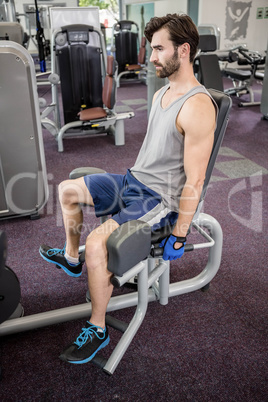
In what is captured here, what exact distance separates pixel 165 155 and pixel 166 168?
0.17ft

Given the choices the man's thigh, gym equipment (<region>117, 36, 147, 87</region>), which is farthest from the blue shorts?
gym equipment (<region>117, 36, 147, 87</region>)

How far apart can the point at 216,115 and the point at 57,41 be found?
9.12ft

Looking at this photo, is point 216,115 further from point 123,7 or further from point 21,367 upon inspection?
point 123,7

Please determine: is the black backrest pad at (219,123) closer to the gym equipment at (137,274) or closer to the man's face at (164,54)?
the gym equipment at (137,274)

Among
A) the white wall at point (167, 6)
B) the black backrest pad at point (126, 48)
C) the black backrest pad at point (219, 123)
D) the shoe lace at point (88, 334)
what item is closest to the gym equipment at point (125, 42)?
the black backrest pad at point (126, 48)

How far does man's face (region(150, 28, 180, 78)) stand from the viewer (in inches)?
47.7

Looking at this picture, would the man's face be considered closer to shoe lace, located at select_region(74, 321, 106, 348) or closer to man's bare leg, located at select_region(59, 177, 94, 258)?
man's bare leg, located at select_region(59, 177, 94, 258)

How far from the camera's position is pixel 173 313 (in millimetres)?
1550

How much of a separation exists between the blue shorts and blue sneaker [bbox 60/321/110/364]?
1.30 ft

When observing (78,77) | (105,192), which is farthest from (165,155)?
(78,77)

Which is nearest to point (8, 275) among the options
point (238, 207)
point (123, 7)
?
point (238, 207)

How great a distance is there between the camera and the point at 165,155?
131cm

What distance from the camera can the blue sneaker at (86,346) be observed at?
3.93 feet

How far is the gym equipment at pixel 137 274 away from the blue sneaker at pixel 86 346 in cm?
6
